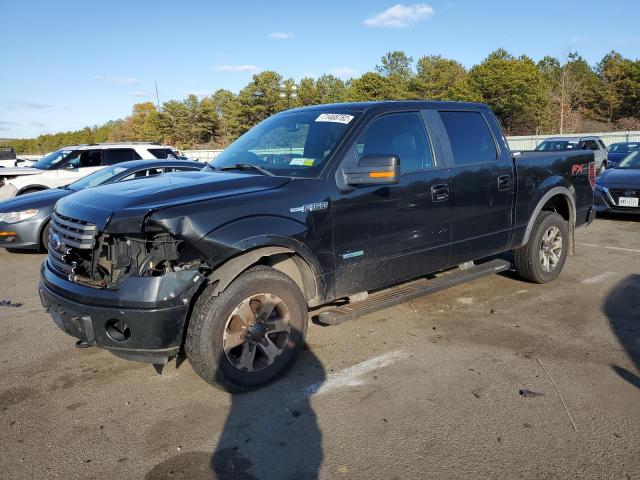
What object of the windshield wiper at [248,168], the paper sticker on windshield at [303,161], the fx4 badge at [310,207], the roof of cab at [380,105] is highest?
the roof of cab at [380,105]

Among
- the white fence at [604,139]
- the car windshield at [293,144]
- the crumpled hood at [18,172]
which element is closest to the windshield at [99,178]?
the crumpled hood at [18,172]

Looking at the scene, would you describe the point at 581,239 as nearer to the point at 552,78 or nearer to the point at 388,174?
the point at 388,174

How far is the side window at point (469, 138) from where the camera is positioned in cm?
471

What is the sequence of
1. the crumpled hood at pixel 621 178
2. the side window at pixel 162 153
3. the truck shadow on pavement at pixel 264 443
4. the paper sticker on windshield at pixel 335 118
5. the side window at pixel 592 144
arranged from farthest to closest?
the side window at pixel 592 144, the side window at pixel 162 153, the crumpled hood at pixel 621 178, the paper sticker on windshield at pixel 335 118, the truck shadow on pavement at pixel 264 443

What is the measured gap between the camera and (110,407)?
3340 mm

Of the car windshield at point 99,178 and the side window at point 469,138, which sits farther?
the car windshield at point 99,178

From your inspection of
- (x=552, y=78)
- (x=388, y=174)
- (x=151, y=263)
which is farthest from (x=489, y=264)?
(x=552, y=78)

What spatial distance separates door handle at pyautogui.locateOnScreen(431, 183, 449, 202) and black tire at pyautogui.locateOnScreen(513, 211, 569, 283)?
168 cm

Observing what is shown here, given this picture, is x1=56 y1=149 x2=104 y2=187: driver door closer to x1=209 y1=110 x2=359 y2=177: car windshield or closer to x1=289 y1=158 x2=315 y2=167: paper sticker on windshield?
x1=209 y1=110 x2=359 y2=177: car windshield

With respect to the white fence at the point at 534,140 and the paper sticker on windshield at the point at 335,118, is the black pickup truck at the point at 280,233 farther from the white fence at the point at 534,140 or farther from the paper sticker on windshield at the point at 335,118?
the white fence at the point at 534,140

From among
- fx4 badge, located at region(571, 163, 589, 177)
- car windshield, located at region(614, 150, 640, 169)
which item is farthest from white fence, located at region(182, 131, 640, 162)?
fx4 badge, located at region(571, 163, 589, 177)

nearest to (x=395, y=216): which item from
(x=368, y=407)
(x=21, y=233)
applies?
(x=368, y=407)

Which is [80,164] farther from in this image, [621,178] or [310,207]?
[621,178]

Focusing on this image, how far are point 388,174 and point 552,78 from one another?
66974mm
